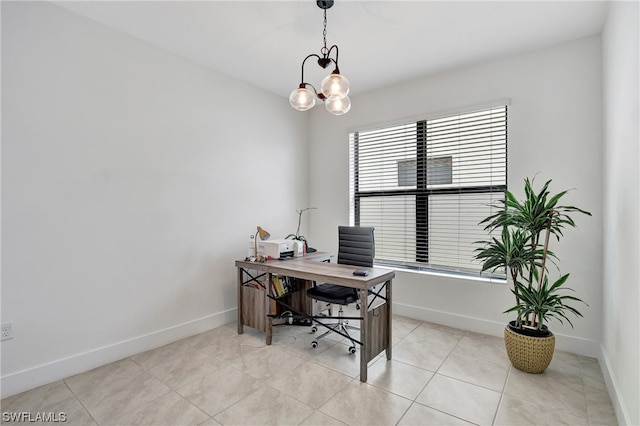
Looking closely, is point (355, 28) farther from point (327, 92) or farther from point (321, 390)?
point (321, 390)

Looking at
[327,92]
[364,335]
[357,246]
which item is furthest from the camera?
[357,246]

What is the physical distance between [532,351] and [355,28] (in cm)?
292

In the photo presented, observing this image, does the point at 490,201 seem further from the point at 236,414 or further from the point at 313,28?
the point at 236,414

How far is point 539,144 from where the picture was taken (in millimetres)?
2879

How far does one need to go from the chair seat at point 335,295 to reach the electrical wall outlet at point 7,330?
7.17ft

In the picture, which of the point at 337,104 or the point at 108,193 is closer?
the point at 337,104

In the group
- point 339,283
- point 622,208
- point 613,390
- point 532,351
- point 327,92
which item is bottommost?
point 613,390

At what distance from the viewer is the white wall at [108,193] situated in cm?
217

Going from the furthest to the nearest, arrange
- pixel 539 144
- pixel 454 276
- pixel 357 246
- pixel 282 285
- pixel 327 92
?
pixel 454 276, pixel 282 285, pixel 357 246, pixel 539 144, pixel 327 92

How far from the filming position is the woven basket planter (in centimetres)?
229

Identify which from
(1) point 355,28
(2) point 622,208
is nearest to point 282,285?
(1) point 355,28

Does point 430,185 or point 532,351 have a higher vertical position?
point 430,185

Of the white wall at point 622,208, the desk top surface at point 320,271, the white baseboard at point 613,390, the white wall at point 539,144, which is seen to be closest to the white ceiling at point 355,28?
the white wall at point 539,144

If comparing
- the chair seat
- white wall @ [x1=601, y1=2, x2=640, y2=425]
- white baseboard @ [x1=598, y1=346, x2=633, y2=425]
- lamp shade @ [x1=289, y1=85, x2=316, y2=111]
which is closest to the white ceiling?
white wall @ [x1=601, y1=2, x2=640, y2=425]
